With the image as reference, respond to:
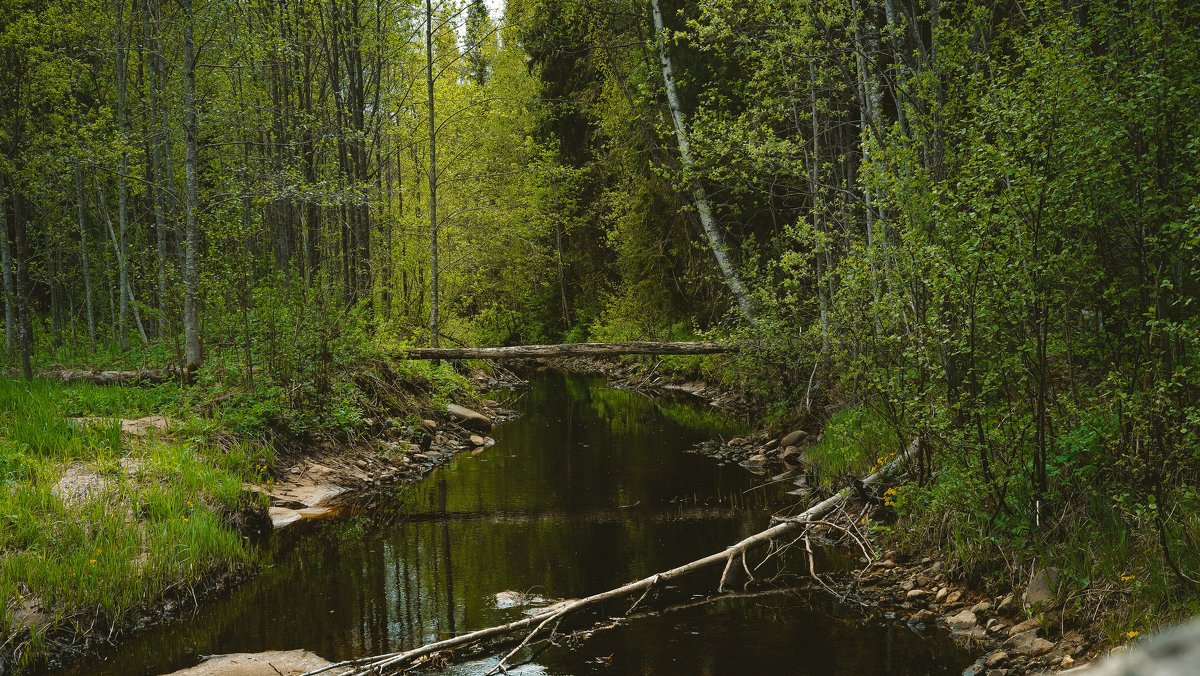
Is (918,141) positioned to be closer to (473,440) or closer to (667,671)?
(667,671)

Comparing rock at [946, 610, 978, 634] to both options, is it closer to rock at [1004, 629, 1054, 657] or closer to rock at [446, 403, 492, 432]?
rock at [1004, 629, 1054, 657]

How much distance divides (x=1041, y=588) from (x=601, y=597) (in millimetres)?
3416

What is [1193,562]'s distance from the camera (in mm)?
4969

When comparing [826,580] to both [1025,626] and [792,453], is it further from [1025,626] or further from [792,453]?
[792,453]

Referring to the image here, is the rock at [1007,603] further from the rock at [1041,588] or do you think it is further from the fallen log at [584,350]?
the fallen log at [584,350]

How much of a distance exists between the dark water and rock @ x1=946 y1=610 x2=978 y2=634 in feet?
0.78

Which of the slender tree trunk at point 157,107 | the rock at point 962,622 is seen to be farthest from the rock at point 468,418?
the rock at point 962,622

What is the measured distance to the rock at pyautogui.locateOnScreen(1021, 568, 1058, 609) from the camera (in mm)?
5849

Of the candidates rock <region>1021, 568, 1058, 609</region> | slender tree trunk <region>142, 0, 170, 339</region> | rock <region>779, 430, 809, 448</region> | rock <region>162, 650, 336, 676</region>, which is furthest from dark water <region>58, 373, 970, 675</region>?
slender tree trunk <region>142, 0, 170, 339</region>

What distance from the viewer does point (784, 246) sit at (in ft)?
51.2

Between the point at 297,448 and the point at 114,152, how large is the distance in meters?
6.53

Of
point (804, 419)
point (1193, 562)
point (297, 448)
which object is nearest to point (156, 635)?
point (297, 448)

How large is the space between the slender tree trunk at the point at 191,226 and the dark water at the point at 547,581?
184 inches

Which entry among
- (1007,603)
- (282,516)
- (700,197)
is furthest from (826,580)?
(700,197)
